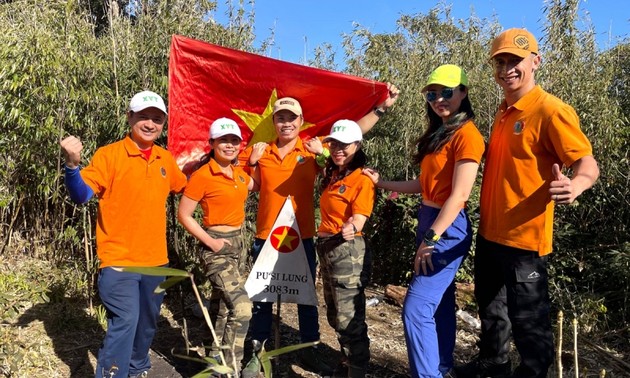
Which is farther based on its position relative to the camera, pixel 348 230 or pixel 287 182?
pixel 287 182

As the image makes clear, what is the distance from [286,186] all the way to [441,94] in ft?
3.86

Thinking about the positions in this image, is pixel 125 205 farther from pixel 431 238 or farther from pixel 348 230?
pixel 431 238

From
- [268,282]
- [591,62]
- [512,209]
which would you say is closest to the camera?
[512,209]

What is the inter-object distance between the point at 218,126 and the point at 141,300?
45.2 inches

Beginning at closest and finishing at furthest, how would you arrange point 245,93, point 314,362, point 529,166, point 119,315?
1. point 529,166
2. point 119,315
3. point 314,362
4. point 245,93

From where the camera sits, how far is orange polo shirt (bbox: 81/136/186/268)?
3.03 m

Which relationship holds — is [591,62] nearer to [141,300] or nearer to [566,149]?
[566,149]

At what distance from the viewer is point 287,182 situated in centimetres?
348

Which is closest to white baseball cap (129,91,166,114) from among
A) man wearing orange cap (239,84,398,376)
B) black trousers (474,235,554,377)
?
man wearing orange cap (239,84,398,376)

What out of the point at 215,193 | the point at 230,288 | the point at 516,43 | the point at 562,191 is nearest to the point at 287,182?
the point at 215,193

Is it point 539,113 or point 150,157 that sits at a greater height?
point 539,113

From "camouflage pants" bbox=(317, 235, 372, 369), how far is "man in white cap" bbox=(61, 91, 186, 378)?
103 cm

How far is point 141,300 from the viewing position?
10.5ft

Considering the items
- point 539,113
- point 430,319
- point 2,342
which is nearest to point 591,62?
point 539,113
